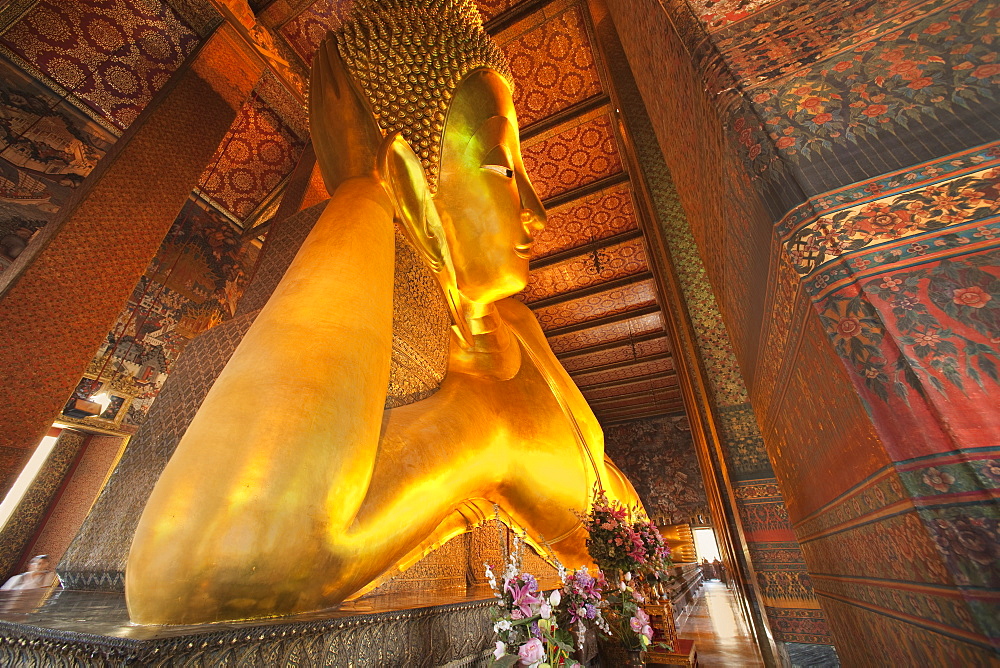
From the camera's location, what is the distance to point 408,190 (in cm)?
135

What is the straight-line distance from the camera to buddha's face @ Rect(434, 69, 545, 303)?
1.58 metres

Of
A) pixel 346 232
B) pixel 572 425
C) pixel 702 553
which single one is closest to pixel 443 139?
pixel 346 232

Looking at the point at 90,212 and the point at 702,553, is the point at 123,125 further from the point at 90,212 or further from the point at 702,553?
the point at 702,553

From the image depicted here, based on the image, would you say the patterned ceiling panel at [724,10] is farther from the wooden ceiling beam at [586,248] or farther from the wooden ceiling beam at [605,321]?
the wooden ceiling beam at [605,321]

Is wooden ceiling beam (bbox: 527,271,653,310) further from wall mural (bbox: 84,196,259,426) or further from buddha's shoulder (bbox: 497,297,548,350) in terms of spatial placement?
wall mural (bbox: 84,196,259,426)

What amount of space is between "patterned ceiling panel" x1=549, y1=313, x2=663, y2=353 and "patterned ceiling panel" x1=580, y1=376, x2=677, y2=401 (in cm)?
155

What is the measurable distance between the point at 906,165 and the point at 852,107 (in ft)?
0.48

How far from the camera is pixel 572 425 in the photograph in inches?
64.2

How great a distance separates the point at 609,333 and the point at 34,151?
5.73 metres

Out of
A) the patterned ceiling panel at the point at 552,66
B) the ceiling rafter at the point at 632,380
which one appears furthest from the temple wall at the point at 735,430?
the ceiling rafter at the point at 632,380

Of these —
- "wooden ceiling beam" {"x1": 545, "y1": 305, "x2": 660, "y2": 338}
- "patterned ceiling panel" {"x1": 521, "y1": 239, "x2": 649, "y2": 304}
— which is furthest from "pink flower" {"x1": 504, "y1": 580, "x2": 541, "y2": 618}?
"wooden ceiling beam" {"x1": 545, "y1": 305, "x2": 660, "y2": 338}

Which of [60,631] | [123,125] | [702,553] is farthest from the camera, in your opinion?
[702,553]

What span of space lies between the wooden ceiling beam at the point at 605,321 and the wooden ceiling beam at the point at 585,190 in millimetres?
2068

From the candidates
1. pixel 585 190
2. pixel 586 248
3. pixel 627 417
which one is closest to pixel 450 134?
pixel 585 190
